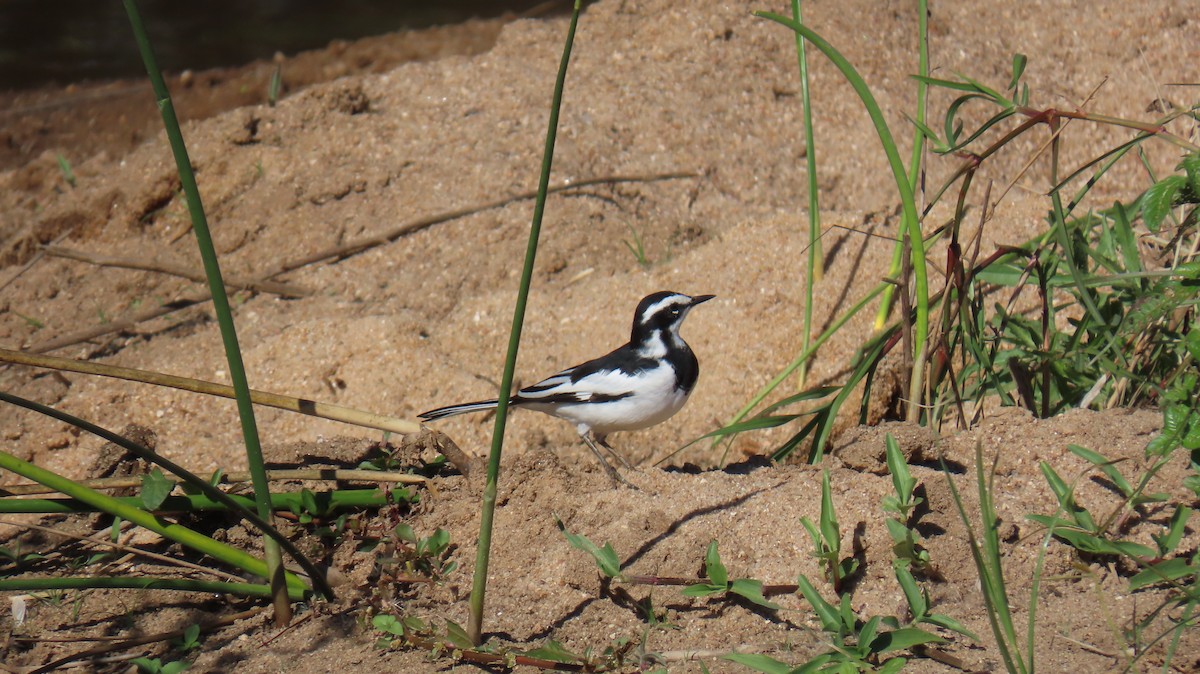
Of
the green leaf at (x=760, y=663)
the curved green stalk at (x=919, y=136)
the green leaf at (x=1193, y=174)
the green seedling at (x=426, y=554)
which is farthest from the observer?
the curved green stalk at (x=919, y=136)

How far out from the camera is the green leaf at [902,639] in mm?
2273

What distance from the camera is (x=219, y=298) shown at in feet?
7.53

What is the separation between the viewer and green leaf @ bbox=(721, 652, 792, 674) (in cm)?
224

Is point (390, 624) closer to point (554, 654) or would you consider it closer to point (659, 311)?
point (554, 654)

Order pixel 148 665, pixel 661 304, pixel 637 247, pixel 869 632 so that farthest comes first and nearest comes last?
pixel 637 247
pixel 661 304
pixel 148 665
pixel 869 632

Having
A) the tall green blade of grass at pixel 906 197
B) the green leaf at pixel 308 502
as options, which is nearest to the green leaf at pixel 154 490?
the green leaf at pixel 308 502

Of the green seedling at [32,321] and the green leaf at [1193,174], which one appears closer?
the green leaf at [1193,174]

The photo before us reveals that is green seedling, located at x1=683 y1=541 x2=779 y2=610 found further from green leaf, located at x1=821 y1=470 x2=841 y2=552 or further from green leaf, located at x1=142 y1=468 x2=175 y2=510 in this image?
green leaf, located at x1=142 y1=468 x2=175 y2=510

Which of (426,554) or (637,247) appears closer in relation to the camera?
(426,554)

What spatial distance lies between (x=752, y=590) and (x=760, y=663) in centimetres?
27

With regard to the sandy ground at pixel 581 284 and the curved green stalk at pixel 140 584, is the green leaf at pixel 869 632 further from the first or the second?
the curved green stalk at pixel 140 584

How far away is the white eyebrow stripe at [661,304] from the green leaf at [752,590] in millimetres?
1766

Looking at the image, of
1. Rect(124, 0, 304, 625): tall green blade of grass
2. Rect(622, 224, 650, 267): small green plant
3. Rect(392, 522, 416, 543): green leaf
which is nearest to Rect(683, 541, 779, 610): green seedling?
Rect(392, 522, 416, 543): green leaf

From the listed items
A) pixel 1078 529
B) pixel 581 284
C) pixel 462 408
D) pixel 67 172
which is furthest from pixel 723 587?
pixel 67 172
